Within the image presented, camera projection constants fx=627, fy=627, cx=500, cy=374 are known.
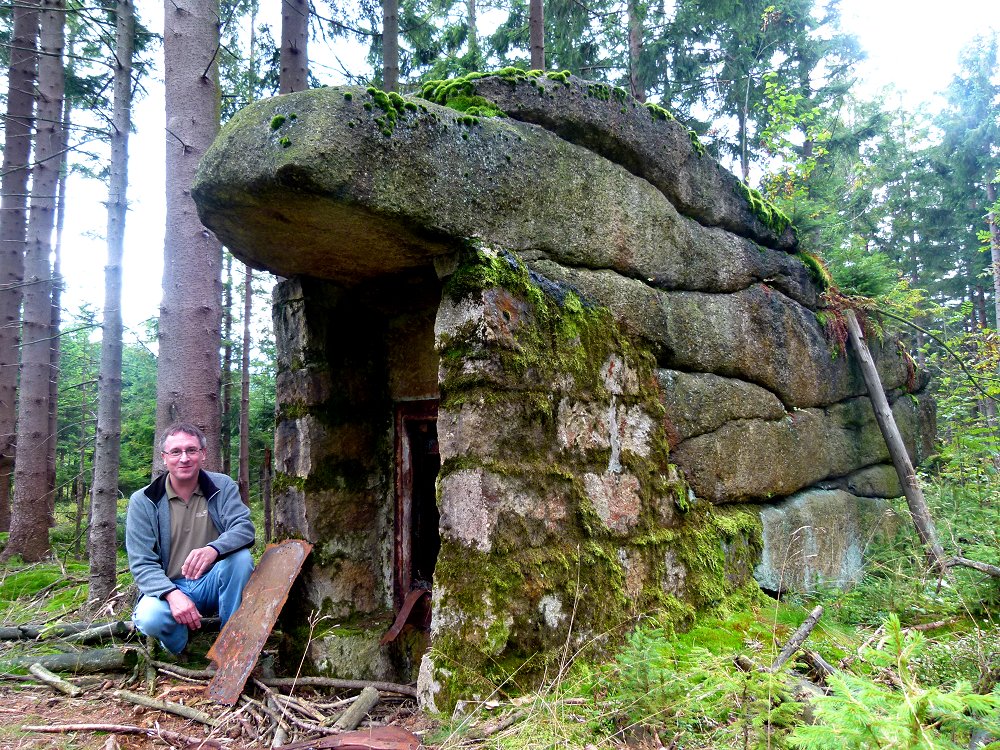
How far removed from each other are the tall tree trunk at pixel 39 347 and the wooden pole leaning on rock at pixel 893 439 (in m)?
8.80

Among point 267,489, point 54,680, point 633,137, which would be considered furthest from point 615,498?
point 267,489

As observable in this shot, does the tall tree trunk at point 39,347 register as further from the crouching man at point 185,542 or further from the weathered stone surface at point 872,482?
the weathered stone surface at point 872,482

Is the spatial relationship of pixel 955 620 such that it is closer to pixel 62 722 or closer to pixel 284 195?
pixel 284 195

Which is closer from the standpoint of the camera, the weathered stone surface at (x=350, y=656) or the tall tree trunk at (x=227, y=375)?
the weathered stone surface at (x=350, y=656)

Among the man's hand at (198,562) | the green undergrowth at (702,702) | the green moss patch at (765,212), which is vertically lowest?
the green undergrowth at (702,702)

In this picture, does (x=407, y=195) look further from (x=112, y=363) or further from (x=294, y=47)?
(x=294, y=47)

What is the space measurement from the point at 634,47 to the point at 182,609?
1114 centimetres

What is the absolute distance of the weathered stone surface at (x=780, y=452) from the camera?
168 inches

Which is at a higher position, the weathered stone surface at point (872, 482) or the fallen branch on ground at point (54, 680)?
the weathered stone surface at point (872, 482)

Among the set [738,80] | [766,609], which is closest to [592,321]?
[766,609]

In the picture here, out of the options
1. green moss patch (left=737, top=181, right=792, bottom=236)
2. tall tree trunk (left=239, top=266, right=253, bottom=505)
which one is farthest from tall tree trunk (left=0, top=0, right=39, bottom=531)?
green moss patch (left=737, top=181, right=792, bottom=236)

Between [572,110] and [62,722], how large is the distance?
4302 mm

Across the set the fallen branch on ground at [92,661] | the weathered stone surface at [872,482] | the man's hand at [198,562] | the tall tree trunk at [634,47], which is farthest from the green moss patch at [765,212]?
the tall tree trunk at [634,47]

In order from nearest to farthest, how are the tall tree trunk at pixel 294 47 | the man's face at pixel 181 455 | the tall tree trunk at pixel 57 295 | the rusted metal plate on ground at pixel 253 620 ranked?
the rusted metal plate on ground at pixel 253 620, the man's face at pixel 181 455, the tall tree trunk at pixel 294 47, the tall tree trunk at pixel 57 295
